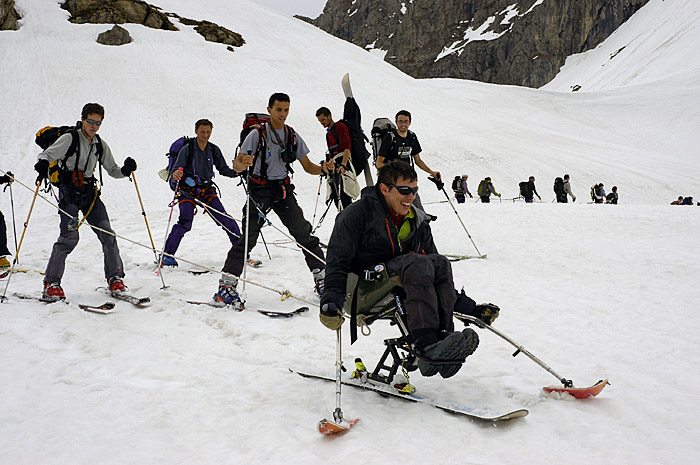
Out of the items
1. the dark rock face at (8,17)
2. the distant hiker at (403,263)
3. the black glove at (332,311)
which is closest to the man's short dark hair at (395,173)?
the distant hiker at (403,263)

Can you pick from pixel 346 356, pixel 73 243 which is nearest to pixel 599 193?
pixel 346 356

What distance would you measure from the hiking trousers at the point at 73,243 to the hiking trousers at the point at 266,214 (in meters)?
1.41

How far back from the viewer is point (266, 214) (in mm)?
5340

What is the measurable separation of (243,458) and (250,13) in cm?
5542

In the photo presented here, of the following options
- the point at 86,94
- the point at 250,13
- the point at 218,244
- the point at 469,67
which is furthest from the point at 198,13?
the point at 469,67

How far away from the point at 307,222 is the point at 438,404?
3.19m

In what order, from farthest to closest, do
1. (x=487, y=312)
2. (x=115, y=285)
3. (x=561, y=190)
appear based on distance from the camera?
(x=561, y=190), (x=115, y=285), (x=487, y=312)

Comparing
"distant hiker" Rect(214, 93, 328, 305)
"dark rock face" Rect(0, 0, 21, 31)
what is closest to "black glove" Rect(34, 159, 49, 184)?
"distant hiker" Rect(214, 93, 328, 305)

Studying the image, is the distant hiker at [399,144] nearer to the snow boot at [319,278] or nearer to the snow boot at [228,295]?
the snow boot at [319,278]

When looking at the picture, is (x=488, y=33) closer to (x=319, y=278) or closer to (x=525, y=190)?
(x=525, y=190)

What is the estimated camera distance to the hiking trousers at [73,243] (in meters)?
5.07

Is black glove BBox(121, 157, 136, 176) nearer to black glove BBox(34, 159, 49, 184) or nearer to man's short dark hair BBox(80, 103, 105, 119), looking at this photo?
man's short dark hair BBox(80, 103, 105, 119)

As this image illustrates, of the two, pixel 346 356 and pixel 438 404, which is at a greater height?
pixel 438 404

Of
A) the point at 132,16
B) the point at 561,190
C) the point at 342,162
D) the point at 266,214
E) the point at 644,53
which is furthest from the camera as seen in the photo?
the point at 644,53
